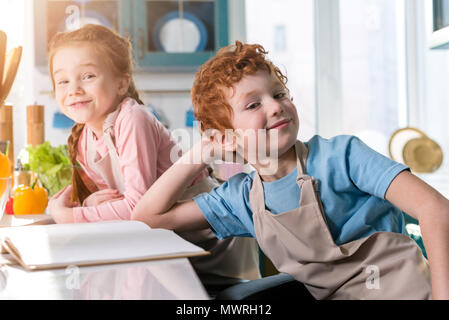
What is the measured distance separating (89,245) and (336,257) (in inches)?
15.8

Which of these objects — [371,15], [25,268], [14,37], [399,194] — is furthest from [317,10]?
[25,268]

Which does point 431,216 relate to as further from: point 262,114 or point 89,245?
point 89,245

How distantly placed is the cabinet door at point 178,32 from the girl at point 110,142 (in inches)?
66.2

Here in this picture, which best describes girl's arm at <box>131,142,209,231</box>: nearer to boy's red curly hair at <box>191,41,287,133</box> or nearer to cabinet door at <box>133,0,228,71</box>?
boy's red curly hair at <box>191,41,287,133</box>

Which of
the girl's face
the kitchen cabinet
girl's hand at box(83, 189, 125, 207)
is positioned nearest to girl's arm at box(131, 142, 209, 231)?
girl's hand at box(83, 189, 125, 207)

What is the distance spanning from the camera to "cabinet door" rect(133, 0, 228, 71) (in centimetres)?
284

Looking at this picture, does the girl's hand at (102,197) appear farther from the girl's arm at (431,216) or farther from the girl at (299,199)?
the girl's arm at (431,216)

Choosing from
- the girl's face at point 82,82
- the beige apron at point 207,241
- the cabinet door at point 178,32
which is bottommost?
the beige apron at point 207,241

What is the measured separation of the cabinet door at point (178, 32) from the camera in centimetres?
284

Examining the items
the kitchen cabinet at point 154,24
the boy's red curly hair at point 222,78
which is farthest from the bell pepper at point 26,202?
the kitchen cabinet at point 154,24

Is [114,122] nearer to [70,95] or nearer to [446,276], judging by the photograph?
[70,95]

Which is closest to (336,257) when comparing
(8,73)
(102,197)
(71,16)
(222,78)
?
(222,78)
